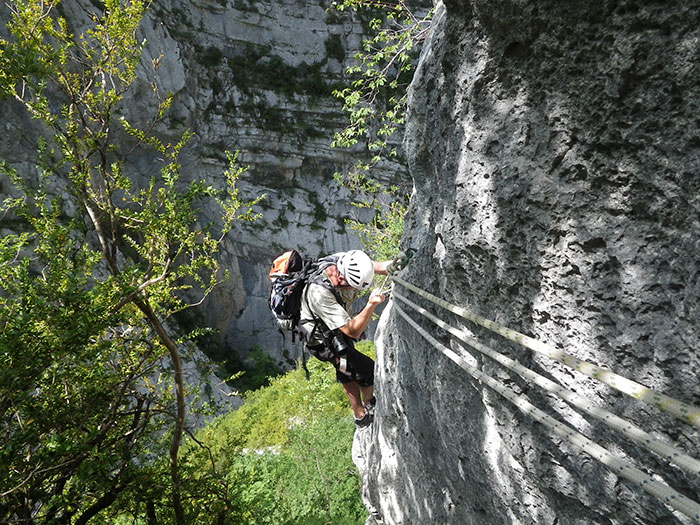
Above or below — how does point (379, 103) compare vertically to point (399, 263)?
above

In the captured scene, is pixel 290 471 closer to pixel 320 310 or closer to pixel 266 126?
pixel 320 310

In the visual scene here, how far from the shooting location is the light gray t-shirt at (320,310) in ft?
10.2

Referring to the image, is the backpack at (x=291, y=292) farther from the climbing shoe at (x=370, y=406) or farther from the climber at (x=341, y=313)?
the climbing shoe at (x=370, y=406)

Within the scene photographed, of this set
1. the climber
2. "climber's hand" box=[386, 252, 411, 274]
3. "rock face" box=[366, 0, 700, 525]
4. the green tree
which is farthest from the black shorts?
"rock face" box=[366, 0, 700, 525]

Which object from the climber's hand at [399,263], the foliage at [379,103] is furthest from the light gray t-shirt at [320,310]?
the foliage at [379,103]

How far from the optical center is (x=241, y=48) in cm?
1912

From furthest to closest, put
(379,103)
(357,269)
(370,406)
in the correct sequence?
(379,103), (370,406), (357,269)

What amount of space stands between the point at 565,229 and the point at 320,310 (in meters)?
2.24

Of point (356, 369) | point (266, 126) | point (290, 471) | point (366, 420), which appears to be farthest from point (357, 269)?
point (266, 126)

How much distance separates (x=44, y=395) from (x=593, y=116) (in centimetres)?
285

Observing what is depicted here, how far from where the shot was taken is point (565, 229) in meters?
1.21

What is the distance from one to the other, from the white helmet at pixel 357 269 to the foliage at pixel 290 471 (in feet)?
5.34

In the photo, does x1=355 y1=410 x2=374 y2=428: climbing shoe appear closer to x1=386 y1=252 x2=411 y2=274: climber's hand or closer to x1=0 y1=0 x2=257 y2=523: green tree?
x1=0 y1=0 x2=257 y2=523: green tree

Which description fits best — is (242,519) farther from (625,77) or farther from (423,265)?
(625,77)
